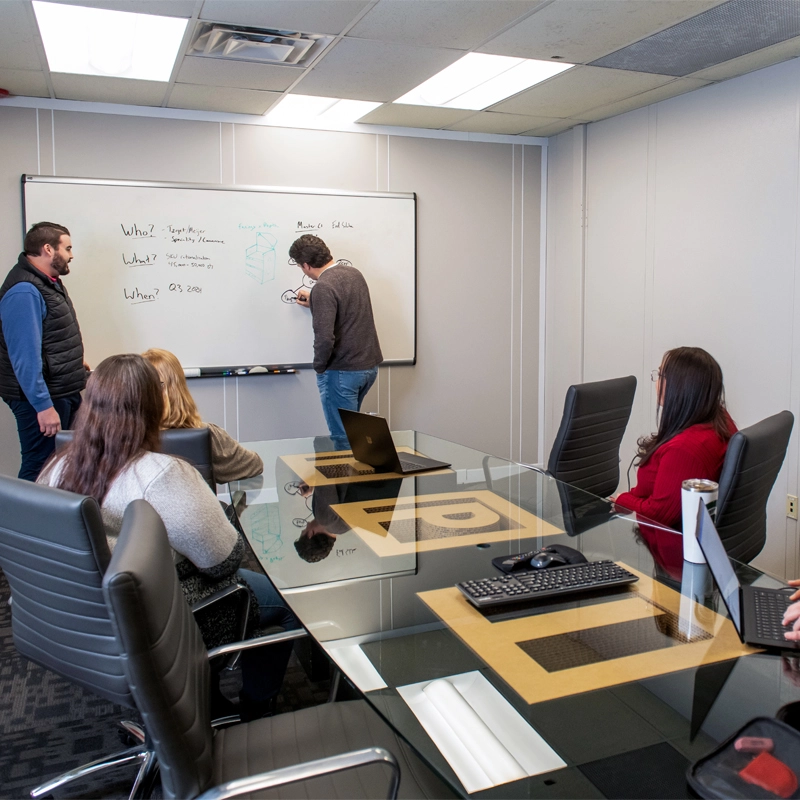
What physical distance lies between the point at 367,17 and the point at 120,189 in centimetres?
198

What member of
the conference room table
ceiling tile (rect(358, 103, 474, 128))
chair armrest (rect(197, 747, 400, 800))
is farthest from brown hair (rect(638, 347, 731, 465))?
ceiling tile (rect(358, 103, 474, 128))

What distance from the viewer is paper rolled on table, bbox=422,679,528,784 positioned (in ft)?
3.52

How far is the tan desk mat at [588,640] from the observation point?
1.25 metres

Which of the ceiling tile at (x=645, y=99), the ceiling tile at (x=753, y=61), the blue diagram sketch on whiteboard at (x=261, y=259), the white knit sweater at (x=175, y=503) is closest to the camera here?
the white knit sweater at (x=175, y=503)

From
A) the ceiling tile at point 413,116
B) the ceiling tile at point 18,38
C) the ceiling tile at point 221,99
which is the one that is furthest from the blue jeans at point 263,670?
the ceiling tile at point 413,116

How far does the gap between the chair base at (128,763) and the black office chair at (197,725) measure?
0.40 metres

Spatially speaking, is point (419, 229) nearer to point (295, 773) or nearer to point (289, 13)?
point (289, 13)

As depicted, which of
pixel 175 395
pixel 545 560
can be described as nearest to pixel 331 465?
pixel 175 395

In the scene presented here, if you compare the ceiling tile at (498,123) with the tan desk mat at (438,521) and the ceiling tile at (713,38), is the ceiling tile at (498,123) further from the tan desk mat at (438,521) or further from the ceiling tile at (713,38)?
the tan desk mat at (438,521)

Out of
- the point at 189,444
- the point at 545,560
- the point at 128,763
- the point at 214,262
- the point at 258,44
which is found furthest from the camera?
the point at 214,262

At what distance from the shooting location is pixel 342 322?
4422mm

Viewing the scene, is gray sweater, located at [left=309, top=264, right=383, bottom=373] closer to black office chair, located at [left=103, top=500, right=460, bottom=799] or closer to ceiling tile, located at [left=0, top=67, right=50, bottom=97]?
ceiling tile, located at [left=0, top=67, right=50, bottom=97]

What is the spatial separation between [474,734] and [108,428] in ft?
3.88

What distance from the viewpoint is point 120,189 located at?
427 centimetres
